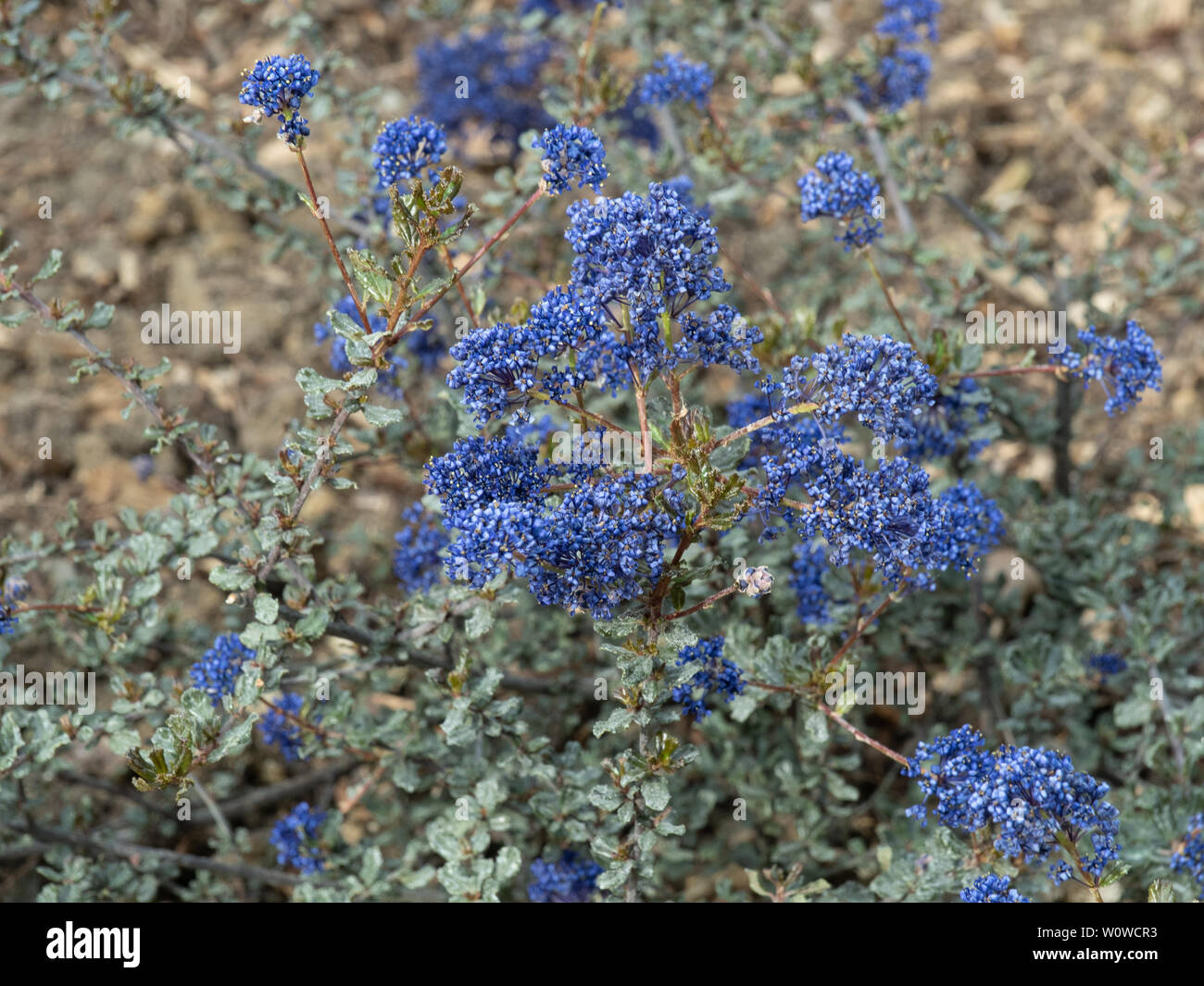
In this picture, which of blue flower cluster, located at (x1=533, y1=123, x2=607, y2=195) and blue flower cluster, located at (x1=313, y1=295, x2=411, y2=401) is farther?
blue flower cluster, located at (x1=313, y1=295, x2=411, y2=401)

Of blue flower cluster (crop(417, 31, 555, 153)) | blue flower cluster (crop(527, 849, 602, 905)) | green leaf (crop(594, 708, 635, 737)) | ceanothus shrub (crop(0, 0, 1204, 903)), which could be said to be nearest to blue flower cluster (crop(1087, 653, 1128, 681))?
ceanothus shrub (crop(0, 0, 1204, 903))

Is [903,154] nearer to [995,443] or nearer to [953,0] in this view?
[995,443]

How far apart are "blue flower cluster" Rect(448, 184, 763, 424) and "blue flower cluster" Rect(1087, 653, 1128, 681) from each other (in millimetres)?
1881

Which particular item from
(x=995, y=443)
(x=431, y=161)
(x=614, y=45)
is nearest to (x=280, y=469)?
(x=431, y=161)

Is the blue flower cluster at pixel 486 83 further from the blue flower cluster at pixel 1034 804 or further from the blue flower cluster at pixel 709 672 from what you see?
the blue flower cluster at pixel 1034 804

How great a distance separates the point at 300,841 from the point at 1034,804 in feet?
7.12

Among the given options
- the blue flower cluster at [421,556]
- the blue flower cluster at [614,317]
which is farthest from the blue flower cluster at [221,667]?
the blue flower cluster at [614,317]

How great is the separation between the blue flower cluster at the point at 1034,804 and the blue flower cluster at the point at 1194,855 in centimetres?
48

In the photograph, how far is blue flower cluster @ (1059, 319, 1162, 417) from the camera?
3.07 metres

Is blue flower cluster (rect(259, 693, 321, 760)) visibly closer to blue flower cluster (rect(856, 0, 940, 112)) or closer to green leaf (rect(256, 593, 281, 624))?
green leaf (rect(256, 593, 281, 624))

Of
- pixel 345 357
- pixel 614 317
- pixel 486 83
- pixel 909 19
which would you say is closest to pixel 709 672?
pixel 614 317

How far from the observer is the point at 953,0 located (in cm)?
686

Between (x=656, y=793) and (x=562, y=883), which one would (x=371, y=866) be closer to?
(x=562, y=883)

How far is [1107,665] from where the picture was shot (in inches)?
151
